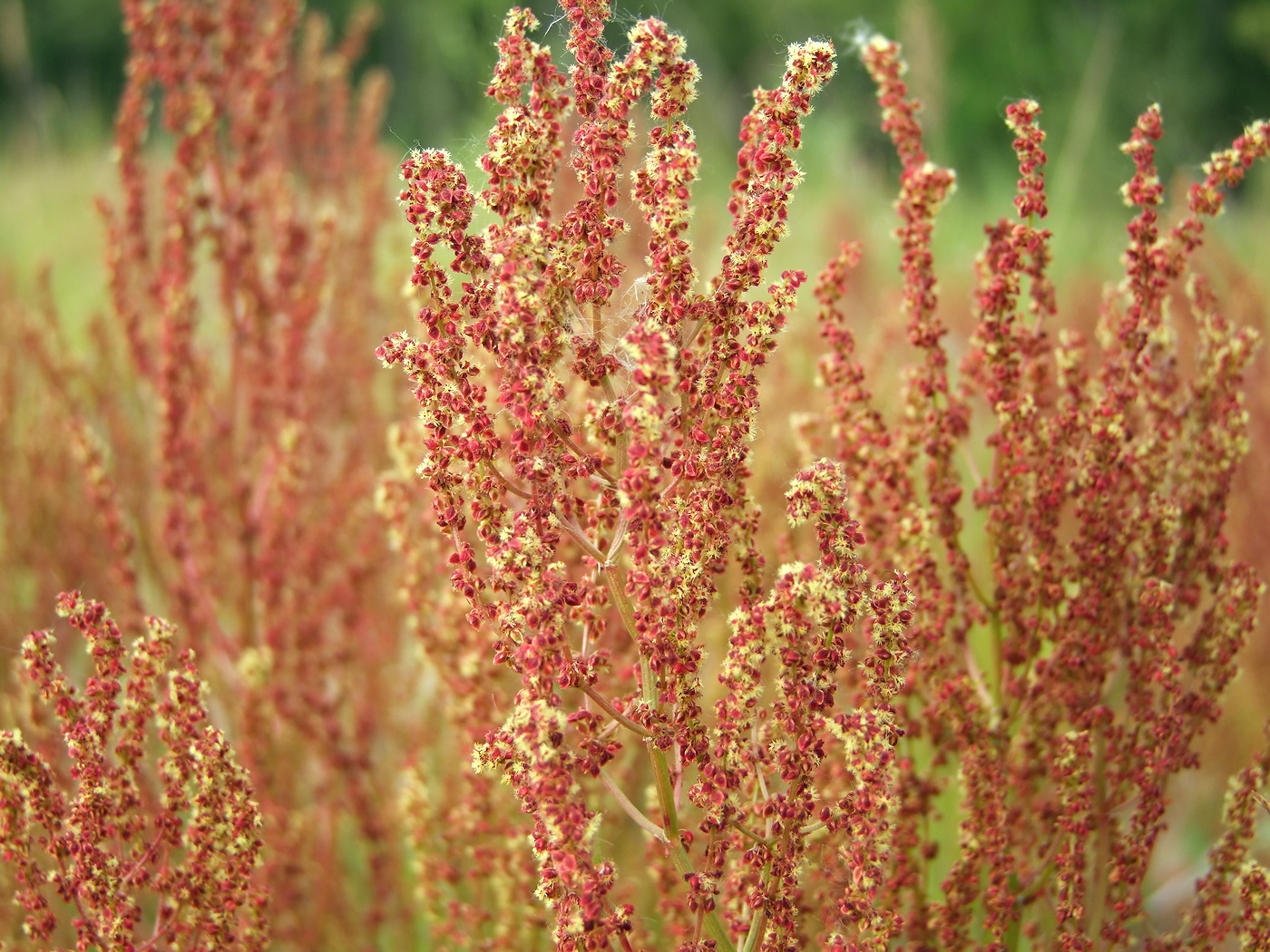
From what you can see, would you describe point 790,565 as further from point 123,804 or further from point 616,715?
point 123,804

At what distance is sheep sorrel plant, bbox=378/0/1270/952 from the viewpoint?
1160 mm

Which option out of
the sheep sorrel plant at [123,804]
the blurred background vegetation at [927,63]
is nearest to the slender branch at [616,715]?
the sheep sorrel plant at [123,804]

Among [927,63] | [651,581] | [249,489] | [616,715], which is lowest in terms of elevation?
[616,715]

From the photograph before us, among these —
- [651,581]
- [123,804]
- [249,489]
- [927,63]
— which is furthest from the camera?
[927,63]

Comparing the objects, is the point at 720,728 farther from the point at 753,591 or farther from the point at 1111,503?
the point at 1111,503

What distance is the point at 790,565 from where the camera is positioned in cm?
114

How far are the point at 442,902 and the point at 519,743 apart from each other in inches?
47.6

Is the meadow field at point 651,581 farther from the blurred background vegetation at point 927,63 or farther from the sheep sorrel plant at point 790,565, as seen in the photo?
the blurred background vegetation at point 927,63

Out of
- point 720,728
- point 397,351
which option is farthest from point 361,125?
point 720,728

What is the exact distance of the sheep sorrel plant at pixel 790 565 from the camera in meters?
1.16

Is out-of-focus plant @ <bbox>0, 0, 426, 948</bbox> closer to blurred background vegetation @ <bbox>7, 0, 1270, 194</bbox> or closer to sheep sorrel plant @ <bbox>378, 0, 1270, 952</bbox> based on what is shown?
sheep sorrel plant @ <bbox>378, 0, 1270, 952</bbox>

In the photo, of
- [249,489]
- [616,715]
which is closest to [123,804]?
[616,715]

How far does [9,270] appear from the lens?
5.83 meters

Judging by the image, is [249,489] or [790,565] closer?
[790,565]
